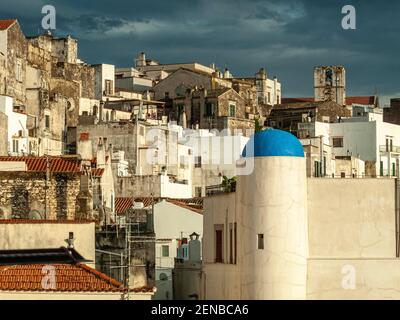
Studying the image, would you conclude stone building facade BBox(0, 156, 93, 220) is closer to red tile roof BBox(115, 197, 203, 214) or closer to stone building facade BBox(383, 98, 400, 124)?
red tile roof BBox(115, 197, 203, 214)

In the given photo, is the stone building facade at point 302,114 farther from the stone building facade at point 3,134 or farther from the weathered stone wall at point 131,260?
the weathered stone wall at point 131,260

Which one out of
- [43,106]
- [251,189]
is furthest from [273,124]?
[251,189]

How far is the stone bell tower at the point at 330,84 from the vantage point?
13288cm

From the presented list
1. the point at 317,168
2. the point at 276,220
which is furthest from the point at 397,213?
the point at 317,168

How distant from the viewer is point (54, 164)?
62688 millimetres

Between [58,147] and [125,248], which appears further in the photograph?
[58,147]

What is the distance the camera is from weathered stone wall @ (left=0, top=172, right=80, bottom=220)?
5884 cm

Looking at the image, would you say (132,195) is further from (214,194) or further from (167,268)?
Result: (214,194)

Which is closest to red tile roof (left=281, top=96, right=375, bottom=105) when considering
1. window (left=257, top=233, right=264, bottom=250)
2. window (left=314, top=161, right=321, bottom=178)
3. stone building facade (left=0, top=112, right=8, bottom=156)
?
window (left=314, top=161, right=321, bottom=178)

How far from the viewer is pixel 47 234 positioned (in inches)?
1932

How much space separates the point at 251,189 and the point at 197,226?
1994 centimetres

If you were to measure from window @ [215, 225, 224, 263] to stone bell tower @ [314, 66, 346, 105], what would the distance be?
3289 inches

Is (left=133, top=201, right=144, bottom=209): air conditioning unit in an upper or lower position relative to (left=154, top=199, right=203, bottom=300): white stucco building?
upper

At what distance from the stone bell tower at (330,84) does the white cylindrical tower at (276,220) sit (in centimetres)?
8861
